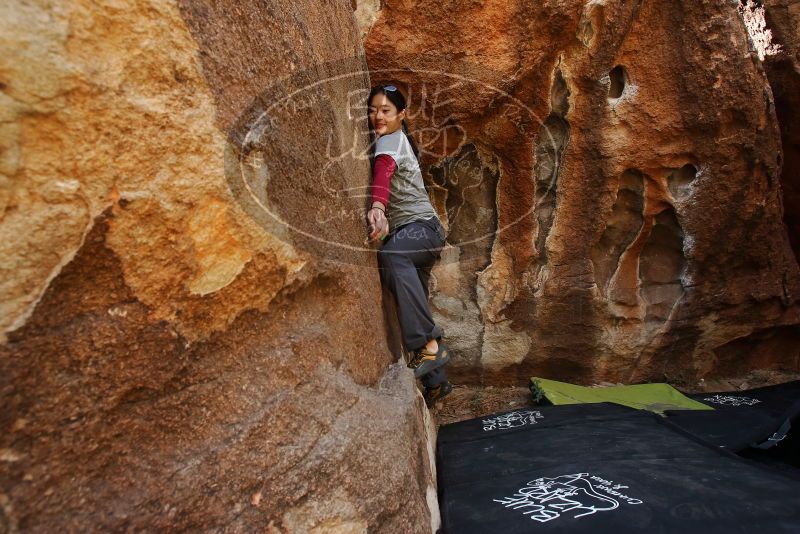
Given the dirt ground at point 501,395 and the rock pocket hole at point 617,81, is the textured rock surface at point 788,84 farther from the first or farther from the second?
the rock pocket hole at point 617,81

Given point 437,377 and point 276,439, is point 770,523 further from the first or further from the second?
point 276,439

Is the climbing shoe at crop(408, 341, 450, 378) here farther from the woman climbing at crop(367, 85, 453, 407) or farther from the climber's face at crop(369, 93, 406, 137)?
A: the climber's face at crop(369, 93, 406, 137)

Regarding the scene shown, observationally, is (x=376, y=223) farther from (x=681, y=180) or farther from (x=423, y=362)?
(x=681, y=180)

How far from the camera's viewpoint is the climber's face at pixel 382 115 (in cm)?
236

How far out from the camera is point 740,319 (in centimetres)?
367

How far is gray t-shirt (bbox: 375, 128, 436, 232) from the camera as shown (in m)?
2.31

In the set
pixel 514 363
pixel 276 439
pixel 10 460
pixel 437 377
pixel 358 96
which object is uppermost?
pixel 358 96

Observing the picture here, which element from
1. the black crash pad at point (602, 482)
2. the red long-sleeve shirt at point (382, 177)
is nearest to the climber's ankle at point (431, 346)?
the black crash pad at point (602, 482)

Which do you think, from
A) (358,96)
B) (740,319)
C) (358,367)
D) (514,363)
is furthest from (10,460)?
(740,319)

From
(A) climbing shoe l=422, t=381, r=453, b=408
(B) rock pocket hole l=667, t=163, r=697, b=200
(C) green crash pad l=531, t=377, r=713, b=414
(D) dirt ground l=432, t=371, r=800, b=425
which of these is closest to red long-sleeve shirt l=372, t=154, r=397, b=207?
(A) climbing shoe l=422, t=381, r=453, b=408

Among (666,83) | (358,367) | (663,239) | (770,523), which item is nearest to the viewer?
(770,523)

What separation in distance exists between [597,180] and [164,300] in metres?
2.75

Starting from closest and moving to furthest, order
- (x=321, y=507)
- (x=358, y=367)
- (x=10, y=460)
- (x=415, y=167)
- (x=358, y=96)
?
(x=10, y=460) → (x=321, y=507) → (x=358, y=367) → (x=358, y=96) → (x=415, y=167)

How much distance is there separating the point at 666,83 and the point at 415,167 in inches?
69.1
